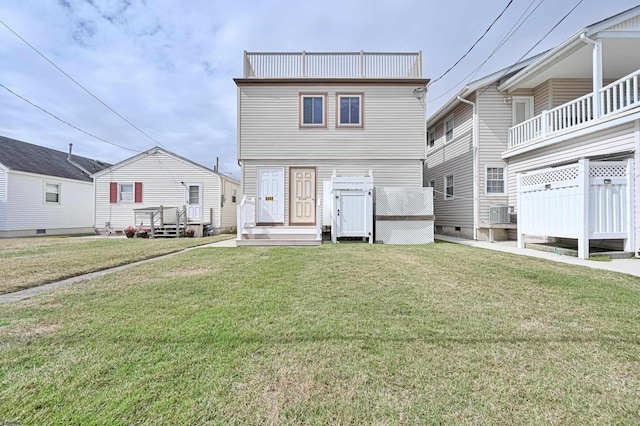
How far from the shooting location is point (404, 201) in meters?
9.26

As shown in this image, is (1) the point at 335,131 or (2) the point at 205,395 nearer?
(2) the point at 205,395

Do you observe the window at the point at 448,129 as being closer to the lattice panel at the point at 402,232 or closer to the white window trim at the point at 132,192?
the lattice panel at the point at 402,232

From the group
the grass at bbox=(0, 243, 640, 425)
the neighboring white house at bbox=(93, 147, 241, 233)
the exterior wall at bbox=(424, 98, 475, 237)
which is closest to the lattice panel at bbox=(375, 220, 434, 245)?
the exterior wall at bbox=(424, 98, 475, 237)

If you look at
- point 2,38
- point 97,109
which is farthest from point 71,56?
point 97,109

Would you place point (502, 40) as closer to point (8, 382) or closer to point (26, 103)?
point (8, 382)

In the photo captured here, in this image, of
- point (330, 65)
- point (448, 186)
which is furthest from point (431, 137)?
point (330, 65)

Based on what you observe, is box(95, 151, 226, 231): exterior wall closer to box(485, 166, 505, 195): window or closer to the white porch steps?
the white porch steps

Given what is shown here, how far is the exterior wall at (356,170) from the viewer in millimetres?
10570

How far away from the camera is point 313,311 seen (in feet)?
9.85

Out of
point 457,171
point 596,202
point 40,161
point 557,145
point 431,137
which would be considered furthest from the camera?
point 40,161

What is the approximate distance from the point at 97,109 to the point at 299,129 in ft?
39.4

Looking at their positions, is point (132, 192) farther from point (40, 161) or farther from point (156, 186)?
point (40, 161)

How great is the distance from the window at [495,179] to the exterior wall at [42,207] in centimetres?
2182

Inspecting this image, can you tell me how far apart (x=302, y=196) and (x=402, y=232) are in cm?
379
